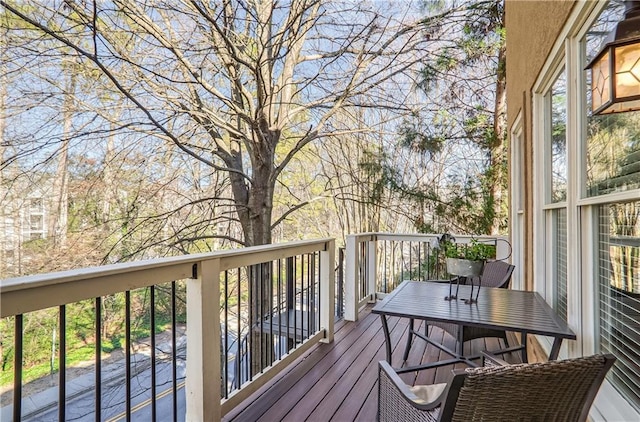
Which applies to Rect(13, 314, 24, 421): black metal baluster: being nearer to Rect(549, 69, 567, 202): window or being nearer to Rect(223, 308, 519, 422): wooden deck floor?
Rect(223, 308, 519, 422): wooden deck floor

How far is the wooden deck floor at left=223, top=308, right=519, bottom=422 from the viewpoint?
2197mm

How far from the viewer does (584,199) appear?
62.3 inches

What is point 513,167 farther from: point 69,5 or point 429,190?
point 69,5

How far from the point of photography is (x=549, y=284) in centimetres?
237

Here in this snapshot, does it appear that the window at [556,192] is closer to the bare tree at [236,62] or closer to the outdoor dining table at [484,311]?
the outdoor dining table at [484,311]

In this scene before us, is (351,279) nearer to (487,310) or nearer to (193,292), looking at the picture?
(487,310)

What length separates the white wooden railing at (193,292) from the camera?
1.15 meters

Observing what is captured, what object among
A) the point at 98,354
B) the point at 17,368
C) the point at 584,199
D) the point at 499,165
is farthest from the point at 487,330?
the point at 499,165

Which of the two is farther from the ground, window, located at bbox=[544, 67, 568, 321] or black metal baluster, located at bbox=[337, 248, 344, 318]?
window, located at bbox=[544, 67, 568, 321]

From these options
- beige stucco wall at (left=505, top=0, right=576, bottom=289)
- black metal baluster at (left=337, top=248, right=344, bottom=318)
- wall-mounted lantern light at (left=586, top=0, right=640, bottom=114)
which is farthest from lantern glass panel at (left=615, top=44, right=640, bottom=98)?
black metal baluster at (left=337, top=248, right=344, bottom=318)

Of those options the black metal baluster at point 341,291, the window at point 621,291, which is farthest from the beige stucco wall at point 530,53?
the black metal baluster at point 341,291

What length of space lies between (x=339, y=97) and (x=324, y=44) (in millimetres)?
1181

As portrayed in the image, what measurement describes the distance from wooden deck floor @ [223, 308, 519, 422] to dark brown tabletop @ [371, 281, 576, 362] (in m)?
0.37

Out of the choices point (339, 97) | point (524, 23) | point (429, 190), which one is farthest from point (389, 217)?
point (524, 23)
